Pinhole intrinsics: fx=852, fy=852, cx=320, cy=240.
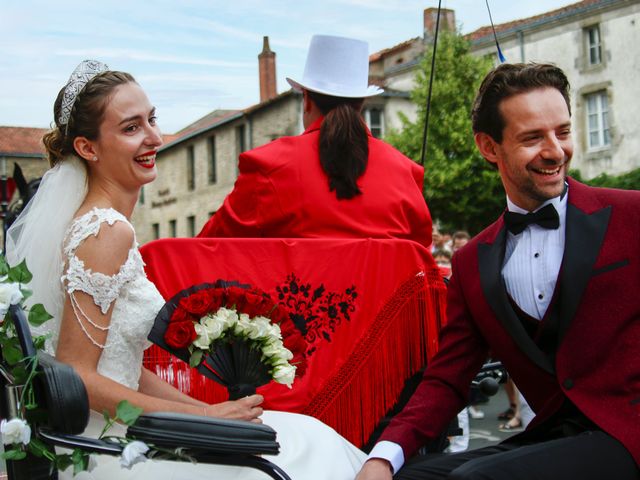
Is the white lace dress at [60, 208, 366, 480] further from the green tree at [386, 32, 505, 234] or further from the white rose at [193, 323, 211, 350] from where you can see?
the green tree at [386, 32, 505, 234]

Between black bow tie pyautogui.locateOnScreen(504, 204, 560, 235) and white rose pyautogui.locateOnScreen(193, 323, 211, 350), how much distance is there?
0.98 meters

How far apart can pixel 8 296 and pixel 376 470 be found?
1.10 metres

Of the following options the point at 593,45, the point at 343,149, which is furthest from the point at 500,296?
the point at 593,45

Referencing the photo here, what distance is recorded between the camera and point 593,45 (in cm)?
2839

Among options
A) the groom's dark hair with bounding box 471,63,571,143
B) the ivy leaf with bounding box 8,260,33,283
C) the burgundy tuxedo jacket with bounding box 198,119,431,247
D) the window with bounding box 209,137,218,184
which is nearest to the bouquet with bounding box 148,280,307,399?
the ivy leaf with bounding box 8,260,33,283

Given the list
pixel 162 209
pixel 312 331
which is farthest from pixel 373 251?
pixel 162 209

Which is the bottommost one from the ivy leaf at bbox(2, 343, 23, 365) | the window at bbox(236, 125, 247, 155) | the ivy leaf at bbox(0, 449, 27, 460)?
the ivy leaf at bbox(0, 449, 27, 460)

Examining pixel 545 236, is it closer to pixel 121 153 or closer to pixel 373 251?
pixel 373 251

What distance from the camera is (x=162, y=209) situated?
149 ft

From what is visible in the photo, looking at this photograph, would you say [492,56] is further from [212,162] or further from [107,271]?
[107,271]

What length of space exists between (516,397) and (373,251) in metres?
5.61

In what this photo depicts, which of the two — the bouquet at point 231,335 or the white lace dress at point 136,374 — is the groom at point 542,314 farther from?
the bouquet at point 231,335

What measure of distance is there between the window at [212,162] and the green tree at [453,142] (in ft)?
47.7

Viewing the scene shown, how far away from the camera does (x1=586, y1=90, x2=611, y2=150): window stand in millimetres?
27922
